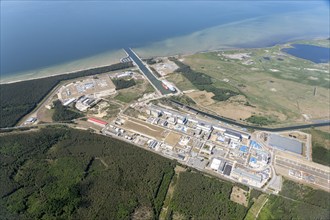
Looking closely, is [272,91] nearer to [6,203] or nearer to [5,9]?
[6,203]

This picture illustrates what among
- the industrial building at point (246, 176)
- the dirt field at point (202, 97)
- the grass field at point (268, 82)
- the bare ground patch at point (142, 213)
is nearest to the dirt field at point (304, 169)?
the industrial building at point (246, 176)

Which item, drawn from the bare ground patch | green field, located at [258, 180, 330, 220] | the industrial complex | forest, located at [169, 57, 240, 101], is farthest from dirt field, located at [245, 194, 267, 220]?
forest, located at [169, 57, 240, 101]

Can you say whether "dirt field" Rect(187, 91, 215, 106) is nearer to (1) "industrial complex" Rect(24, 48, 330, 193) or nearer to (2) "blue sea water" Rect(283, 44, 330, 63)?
(1) "industrial complex" Rect(24, 48, 330, 193)

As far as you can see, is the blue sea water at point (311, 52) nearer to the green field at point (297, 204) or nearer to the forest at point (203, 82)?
the forest at point (203, 82)


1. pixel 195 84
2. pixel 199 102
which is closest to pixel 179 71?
pixel 195 84

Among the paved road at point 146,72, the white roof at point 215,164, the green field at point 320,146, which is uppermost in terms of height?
the paved road at point 146,72

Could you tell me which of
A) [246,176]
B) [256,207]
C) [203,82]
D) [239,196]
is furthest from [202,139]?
[203,82]

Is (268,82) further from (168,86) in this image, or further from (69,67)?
(69,67)
